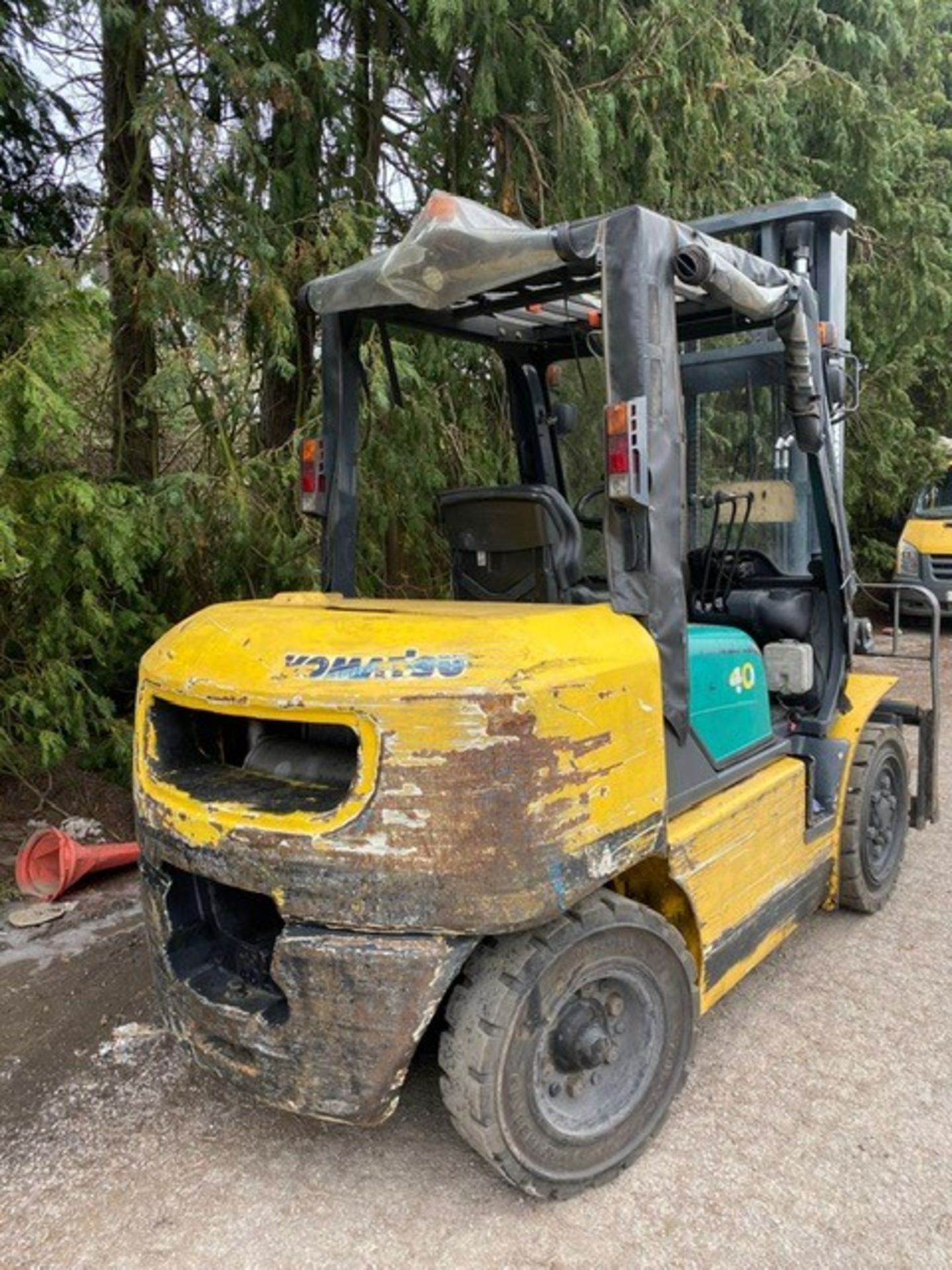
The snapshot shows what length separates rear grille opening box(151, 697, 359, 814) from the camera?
2650 millimetres

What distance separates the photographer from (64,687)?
504 centimetres

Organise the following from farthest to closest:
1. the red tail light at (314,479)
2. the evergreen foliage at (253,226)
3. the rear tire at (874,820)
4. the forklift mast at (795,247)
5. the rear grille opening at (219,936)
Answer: the evergreen foliage at (253,226)
the forklift mast at (795,247)
the rear tire at (874,820)
the red tail light at (314,479)
the rear grille opening at (219,936)

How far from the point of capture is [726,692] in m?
3.29

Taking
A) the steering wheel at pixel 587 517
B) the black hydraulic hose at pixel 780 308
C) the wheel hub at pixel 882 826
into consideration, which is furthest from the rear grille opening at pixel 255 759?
the wheel hub at pixel 882 826

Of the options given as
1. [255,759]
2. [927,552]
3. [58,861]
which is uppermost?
[255,759]

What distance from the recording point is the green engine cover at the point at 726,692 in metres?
3.12

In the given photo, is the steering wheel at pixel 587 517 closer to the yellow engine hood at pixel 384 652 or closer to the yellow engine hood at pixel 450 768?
the yellow engine hood at pixel 384 652

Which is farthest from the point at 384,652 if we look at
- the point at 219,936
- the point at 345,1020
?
the point at 219,936

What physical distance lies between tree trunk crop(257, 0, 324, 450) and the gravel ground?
3607 mm

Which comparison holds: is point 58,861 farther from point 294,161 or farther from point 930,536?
point 930,536

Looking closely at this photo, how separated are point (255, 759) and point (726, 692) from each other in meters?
1.55

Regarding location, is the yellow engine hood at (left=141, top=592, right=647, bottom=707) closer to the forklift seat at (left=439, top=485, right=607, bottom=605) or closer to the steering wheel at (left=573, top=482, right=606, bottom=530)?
the forklift seat at (left=439, top=485, right=607, bottom=605)

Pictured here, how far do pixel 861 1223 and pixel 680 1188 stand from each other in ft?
1.49

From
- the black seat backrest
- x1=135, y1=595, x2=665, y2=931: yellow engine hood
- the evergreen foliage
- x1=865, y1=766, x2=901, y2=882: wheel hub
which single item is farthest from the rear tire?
the evergreen foliage
